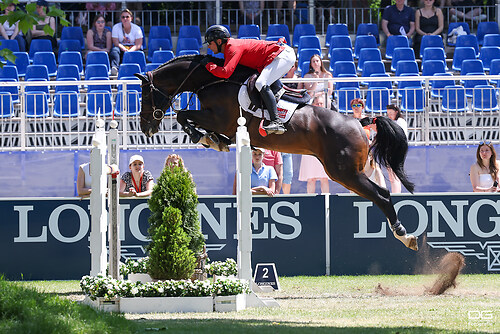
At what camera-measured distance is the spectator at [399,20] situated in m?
18.8

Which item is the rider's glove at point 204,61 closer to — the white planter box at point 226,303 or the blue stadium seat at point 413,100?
the white planter box at point 226,303

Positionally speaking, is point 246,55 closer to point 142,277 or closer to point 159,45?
point 142,277

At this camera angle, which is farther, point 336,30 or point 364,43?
point 336,30

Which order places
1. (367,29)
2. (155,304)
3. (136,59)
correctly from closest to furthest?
(155,304), (136,59), (367,29)

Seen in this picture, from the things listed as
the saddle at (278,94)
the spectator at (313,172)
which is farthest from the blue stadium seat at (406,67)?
the saddle at (278,94)

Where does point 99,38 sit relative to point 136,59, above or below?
above

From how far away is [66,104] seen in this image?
47.0ft

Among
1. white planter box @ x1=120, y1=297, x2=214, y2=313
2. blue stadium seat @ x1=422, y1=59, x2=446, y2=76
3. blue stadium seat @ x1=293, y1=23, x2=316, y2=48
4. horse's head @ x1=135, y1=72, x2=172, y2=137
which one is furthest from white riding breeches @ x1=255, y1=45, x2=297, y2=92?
blue stadium seat @ x1=293, y1=23, x2=316, y2=48

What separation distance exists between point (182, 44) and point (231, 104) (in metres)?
8.33

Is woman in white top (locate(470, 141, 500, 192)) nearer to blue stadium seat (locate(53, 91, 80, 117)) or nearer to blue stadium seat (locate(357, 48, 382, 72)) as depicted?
blue stadium seat (locate(357, 48, 382, 72))

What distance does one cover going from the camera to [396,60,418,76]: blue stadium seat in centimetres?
1667

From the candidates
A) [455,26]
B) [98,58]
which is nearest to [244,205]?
[98,58]

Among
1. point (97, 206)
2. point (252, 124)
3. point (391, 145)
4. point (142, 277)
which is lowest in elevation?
point (142, 277)

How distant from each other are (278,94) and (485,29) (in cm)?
1055
